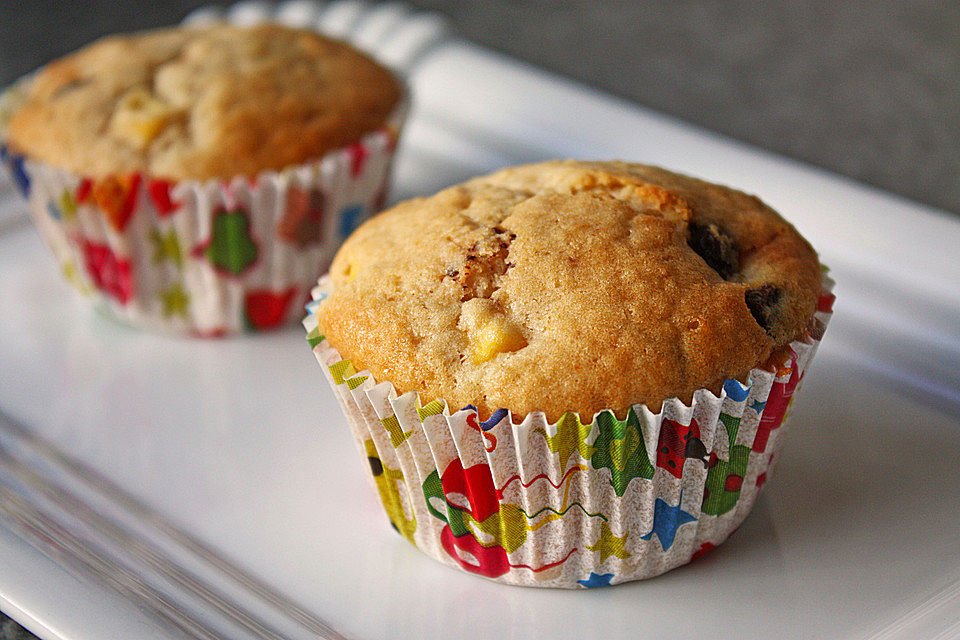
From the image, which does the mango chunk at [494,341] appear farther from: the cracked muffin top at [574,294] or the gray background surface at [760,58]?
the gray background surface at [760,58]

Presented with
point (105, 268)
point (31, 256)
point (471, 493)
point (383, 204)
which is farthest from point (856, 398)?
point (31, 256)

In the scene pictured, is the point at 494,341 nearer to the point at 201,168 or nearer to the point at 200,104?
Result: the point at 201,168


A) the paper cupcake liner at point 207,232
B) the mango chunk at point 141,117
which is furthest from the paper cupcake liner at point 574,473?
the mango chunk at point 141,117

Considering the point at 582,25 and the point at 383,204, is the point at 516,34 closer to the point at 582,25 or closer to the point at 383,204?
the point at 582,25

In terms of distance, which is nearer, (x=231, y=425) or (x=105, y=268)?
(x=231, y=425)

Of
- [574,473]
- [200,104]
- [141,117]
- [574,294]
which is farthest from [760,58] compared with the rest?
[574,473]

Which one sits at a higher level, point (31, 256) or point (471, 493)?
point (471, 493)

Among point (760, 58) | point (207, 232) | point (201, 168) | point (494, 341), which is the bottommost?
point (760, 58)
